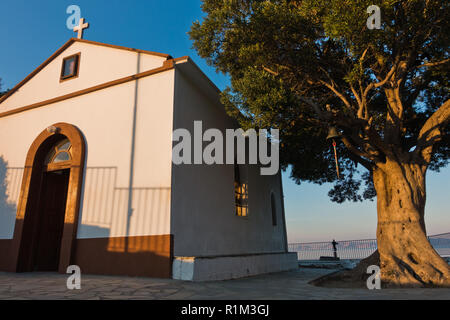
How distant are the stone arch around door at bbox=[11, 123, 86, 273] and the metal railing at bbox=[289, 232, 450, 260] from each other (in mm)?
14987

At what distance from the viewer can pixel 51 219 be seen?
8922 mm

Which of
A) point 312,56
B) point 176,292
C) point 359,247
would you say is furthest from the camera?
point 359,247

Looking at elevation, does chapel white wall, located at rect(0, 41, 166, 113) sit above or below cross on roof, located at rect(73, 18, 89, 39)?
below

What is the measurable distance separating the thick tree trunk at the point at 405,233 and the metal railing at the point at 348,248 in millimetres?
9637

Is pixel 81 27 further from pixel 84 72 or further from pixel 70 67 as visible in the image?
pixel 84 72

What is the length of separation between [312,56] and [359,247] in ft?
46.1

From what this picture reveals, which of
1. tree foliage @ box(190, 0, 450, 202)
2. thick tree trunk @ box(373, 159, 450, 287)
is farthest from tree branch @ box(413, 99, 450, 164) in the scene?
thick tree trunk @ box(373, 159, 450, 287)

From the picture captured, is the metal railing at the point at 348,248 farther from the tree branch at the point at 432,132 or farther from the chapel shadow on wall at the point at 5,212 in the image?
the chapel shadow on wall at the point at 5,212

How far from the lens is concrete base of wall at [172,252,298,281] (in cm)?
599

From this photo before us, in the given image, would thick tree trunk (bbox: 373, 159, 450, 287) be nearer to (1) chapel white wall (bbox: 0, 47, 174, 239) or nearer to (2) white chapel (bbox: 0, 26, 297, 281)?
(2) white chapel (bbox: 0, 26, 297, 281)

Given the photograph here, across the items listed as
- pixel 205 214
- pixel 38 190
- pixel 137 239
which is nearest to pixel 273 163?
pixel 205 214

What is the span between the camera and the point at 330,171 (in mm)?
12219

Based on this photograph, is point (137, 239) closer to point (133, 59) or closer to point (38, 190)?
point (38, 190)

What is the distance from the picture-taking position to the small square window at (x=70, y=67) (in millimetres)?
9195
